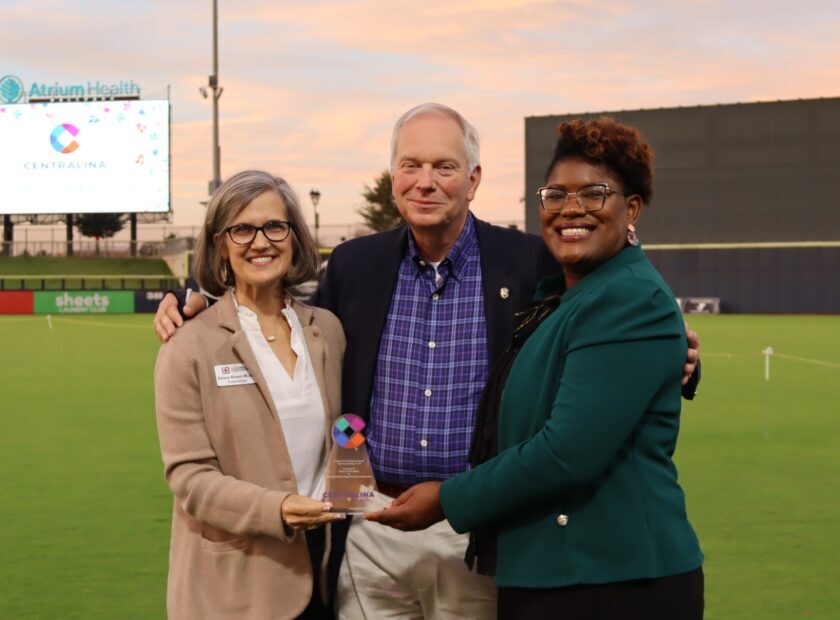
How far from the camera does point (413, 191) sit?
11.9 ft

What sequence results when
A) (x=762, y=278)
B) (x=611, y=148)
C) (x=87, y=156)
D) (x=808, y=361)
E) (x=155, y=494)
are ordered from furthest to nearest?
(x=87, y=156)
(x=762, y=278)
(x=808, y=361)
(x=155, y=494)
(x=611, y=148)

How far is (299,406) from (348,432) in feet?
0.67

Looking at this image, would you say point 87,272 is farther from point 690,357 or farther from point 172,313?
point 690,357

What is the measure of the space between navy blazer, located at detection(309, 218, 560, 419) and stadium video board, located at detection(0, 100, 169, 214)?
49.6 meters

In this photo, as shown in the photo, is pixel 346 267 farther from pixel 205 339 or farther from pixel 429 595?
pixel 429 595

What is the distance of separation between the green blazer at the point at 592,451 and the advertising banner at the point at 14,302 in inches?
1758

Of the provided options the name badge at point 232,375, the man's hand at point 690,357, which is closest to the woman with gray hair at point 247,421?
the name badge at point 232,375

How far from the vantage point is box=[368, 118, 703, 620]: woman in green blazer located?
2768 mm

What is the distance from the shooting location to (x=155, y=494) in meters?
8.67

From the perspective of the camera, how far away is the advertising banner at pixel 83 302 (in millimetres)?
45219

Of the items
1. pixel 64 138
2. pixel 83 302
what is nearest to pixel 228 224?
pixel 83 302

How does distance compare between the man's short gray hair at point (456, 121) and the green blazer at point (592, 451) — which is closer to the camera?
the green blazer at point (592, 451)

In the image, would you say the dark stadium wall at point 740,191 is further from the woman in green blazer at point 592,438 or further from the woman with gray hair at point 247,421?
the woman in green blazer at point 592,438

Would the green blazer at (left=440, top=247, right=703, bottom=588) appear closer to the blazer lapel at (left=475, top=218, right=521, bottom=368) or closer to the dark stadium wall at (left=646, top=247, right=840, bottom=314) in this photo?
the blazer lapel at (left=475, top=218, right=521, bottom=368)
